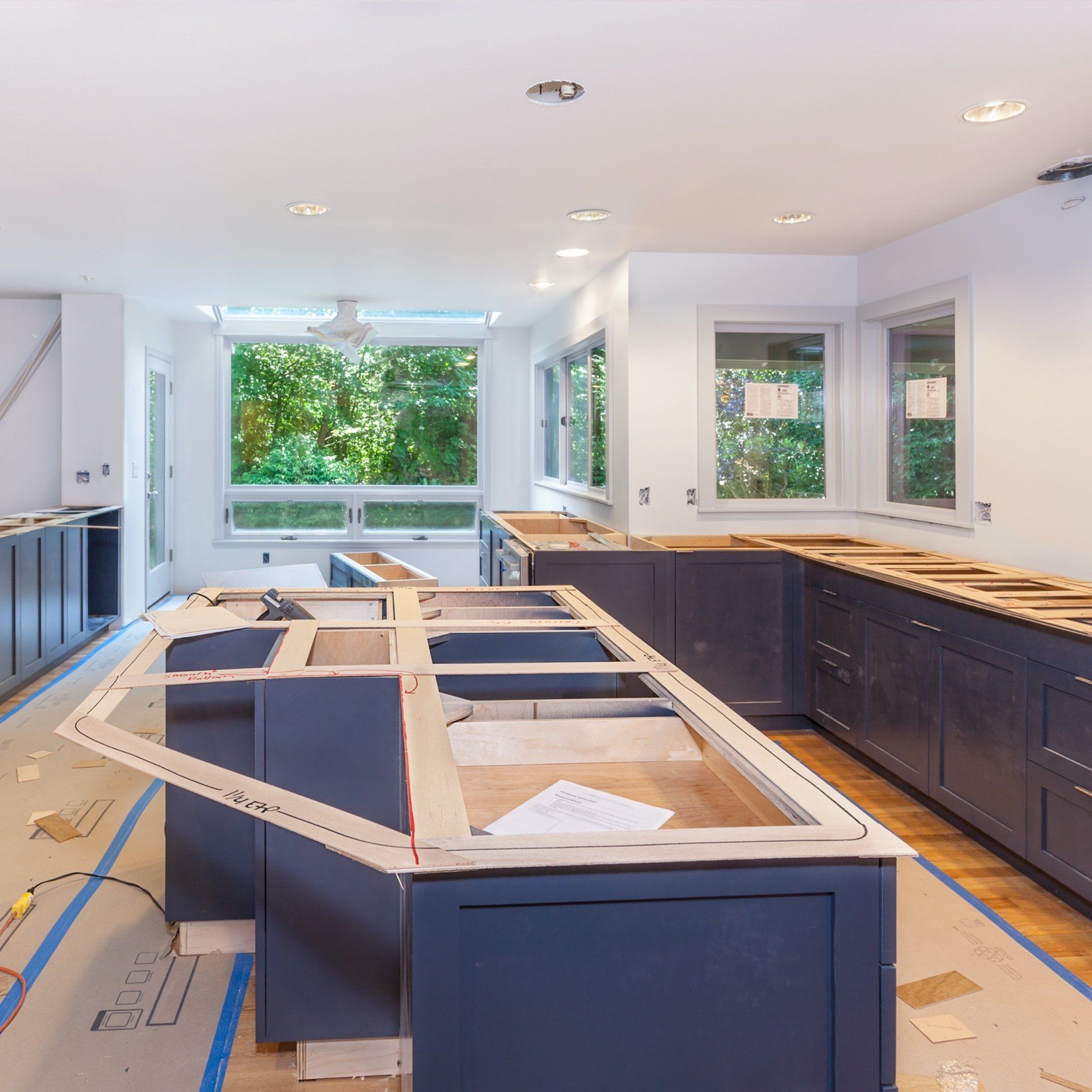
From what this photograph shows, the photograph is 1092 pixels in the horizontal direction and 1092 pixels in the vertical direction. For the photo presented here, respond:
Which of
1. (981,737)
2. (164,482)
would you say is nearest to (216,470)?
(164,482)

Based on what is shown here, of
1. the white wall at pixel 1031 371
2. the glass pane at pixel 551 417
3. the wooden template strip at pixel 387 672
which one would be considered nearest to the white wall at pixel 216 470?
the glass pane at pixel 551 417

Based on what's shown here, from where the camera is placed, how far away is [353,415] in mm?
8992

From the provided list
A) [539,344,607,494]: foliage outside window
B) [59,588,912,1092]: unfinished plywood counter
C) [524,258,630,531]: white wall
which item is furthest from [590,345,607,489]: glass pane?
[59,588,912,1092]: unfinished plywood counter

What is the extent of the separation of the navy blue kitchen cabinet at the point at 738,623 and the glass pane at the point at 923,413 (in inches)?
30.4

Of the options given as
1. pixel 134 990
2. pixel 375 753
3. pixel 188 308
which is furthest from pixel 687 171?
pixel 188 308

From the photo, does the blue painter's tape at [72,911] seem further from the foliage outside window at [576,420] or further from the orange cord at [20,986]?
the foliage outside window at [576,420]

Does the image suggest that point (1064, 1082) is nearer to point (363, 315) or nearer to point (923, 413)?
point (923, 413)

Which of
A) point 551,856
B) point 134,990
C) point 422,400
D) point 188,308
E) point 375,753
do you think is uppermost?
point 188,308

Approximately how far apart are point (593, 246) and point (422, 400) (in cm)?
423

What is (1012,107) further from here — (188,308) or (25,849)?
(188,308)

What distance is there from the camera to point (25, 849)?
3287 millimetres

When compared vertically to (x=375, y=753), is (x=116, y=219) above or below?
above

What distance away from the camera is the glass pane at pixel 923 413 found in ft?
14.9

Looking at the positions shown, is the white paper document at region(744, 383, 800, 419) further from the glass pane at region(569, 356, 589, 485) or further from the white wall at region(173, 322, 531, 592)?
the white wall at region(173, 322, 531, 592)
